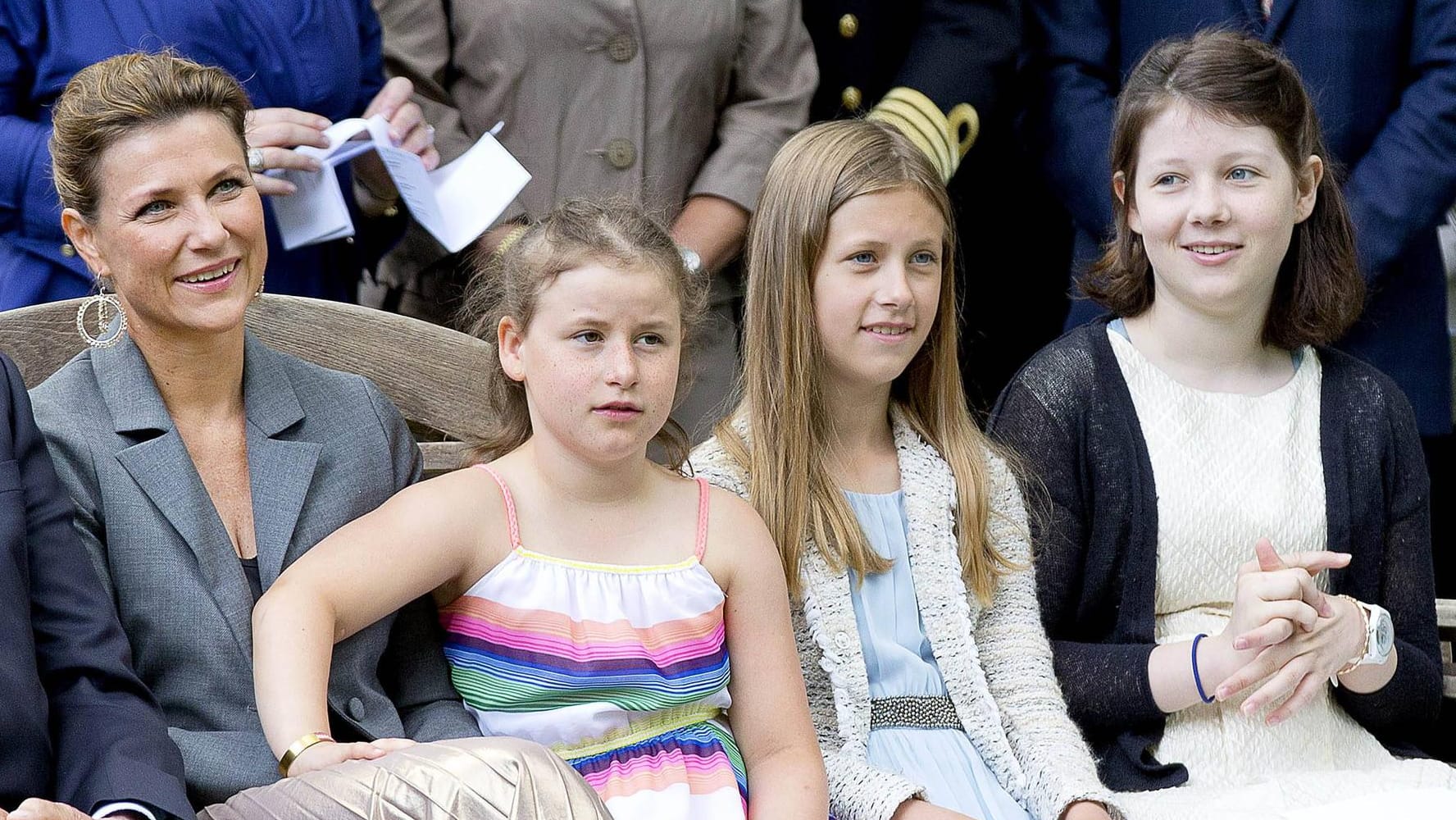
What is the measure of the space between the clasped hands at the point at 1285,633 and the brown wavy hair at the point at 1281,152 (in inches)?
17.5

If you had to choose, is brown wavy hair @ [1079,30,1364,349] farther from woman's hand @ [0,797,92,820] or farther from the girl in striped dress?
woman's hand @ [0,797,92,820]

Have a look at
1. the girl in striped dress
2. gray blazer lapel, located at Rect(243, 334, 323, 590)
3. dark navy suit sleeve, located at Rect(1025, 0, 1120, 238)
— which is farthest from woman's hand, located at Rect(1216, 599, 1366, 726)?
gray blazer lapel, located at Rect(243, 334, 323, 590)

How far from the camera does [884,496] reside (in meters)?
2.65

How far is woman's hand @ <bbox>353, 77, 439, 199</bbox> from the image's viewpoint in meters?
2.96

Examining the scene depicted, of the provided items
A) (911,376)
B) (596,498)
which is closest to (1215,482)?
(911,376)

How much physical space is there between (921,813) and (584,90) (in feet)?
4.97

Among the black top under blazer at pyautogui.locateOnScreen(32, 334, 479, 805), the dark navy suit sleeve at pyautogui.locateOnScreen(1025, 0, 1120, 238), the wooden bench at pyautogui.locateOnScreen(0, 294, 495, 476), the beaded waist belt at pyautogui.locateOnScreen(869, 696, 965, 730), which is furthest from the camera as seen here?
the dark navy suit sleeve at pyautogui.locateOnScreen(1025, 0, 1120, 238)

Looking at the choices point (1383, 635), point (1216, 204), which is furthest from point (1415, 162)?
point (1383, 635)

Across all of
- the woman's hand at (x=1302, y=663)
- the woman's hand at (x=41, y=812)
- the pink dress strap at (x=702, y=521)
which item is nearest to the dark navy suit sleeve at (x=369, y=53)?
the pink dress strap at (x=702, y=521)

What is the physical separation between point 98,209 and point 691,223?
1260 mm

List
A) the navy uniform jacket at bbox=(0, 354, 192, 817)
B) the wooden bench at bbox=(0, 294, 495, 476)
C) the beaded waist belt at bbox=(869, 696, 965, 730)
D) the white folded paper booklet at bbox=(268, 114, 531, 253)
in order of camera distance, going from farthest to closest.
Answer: the white folded paper booklet at bbox=(268, 114, 531, 253) → the wooden bench at bbox=(0, 294, 495, 476) → the beaded waist belt at bbox=(869, 696, 965, 730) → the navy uniform jacket at bbox=(0, 354, 192, 817)

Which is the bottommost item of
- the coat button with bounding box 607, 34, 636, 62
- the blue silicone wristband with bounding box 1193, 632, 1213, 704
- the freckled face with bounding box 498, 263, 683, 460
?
the blue silicone wristband with bounding box 1193, 632, 1213, 704

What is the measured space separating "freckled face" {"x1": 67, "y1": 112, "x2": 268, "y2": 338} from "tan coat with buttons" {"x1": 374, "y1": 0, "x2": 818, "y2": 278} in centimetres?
92

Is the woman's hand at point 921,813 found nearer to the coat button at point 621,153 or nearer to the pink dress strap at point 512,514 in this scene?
the pink dress strap at point 512,514
